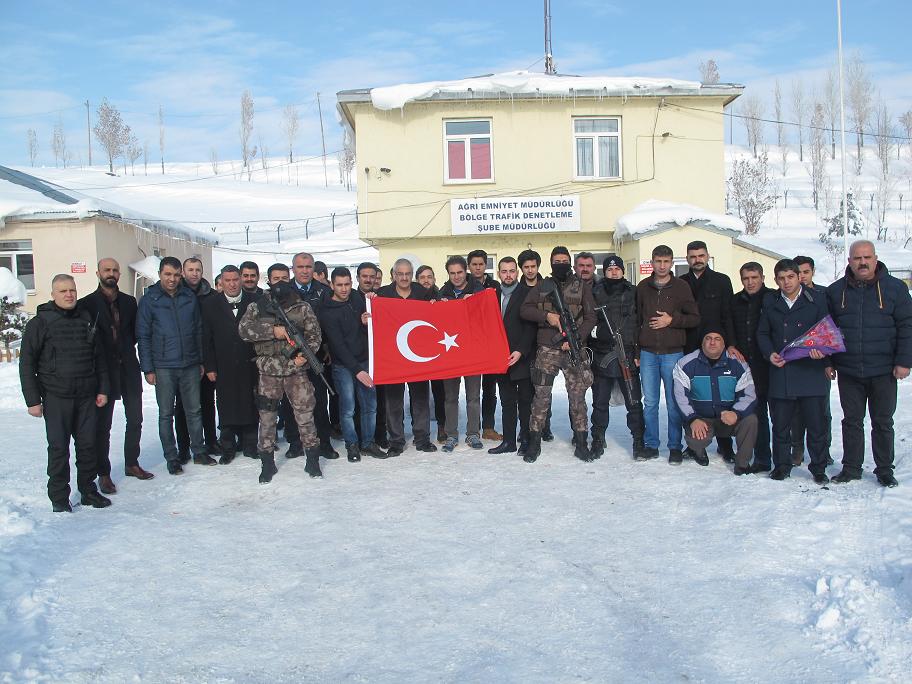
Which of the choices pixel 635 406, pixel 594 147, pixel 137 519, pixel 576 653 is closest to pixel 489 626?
pixel 576 653

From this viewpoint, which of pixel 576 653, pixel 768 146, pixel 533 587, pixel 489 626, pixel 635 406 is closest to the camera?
pixel 576 653

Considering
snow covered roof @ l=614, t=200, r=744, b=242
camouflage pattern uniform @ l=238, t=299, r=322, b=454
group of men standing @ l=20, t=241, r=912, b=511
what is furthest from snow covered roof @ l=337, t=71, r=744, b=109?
camouflage pattern uniform @ l=238, t=299, r=322, b=454

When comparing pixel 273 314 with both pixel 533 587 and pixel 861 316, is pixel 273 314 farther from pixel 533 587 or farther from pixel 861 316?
pixel 861 316

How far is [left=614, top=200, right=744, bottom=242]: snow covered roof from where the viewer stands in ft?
52.9

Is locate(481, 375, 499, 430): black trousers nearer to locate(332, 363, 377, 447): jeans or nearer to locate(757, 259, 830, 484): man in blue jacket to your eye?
locate(332, 363, 377, 447): jeans

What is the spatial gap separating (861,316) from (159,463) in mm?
6572

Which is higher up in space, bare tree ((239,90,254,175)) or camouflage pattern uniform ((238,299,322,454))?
bare tree ((239,90,254,175))

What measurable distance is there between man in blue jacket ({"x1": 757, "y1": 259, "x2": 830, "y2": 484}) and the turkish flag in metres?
2.43

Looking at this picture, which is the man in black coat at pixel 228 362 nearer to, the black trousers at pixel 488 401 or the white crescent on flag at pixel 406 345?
the white crescent on flag at pixel 406 345

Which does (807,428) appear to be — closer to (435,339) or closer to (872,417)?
(872,417)

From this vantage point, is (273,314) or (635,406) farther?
(635,406)

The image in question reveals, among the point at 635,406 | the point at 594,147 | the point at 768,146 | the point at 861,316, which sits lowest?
the point at 635,406

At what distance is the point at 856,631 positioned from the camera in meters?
3.35

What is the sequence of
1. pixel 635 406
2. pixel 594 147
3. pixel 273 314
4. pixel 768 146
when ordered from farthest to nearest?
1. pixel 768 146
2. pixel 594 147
3. pixel 635 406
4. pixel 273 314
